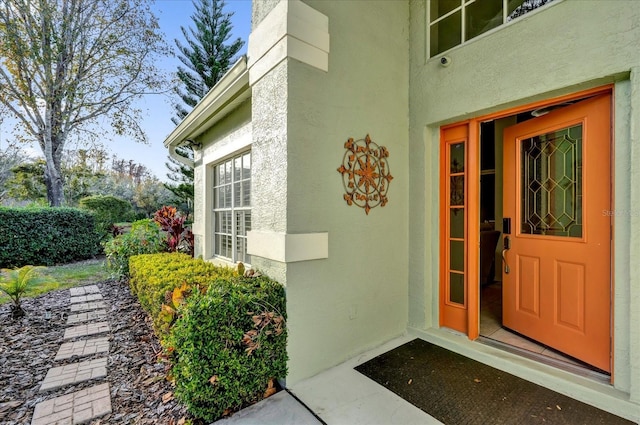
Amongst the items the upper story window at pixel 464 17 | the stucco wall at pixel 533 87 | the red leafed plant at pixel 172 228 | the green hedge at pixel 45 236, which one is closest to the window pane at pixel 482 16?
the upper story window at pixel 464 17

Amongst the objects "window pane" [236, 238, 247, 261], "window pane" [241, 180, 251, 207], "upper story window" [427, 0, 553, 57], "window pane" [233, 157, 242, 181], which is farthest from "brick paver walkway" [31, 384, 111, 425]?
"upper story window" [427, 0, 553, 57]

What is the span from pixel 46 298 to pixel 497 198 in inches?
359

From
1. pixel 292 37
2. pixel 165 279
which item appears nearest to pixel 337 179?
pixel 292 37

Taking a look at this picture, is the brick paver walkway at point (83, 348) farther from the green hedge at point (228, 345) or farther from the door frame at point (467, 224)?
the door frame at point (467, 224)

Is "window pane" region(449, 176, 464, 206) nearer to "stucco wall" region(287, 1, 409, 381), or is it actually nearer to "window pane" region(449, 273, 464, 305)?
"stucco wall" region(287, 1, 409, 381)

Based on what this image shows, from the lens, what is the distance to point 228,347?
6.93ft

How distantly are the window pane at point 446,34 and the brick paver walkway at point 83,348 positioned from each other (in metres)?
5.31

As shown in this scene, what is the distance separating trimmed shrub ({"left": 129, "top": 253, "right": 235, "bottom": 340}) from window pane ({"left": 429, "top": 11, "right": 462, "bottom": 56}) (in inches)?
143

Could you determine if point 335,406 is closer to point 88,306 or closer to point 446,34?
point 446,34

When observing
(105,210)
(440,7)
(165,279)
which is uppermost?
(440,7)

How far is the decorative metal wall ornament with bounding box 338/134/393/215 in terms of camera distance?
2846 millimetres

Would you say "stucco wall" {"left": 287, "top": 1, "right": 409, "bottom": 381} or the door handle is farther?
the door handle

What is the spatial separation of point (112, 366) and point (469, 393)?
11.5 feet

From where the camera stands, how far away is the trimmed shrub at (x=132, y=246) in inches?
243
